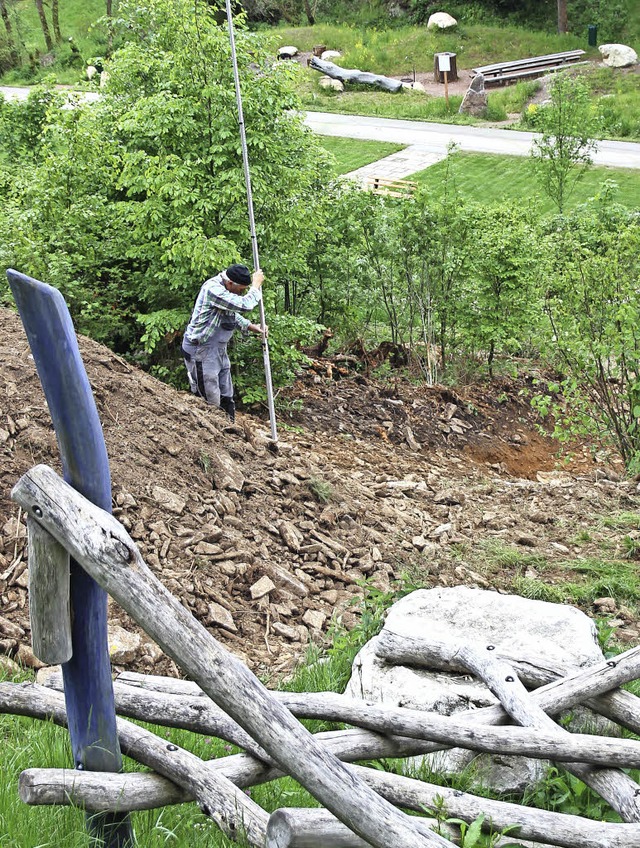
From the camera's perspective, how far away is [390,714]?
12.1 feet

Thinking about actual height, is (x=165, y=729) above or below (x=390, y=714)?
below

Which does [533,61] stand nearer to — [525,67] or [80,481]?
[525,67]

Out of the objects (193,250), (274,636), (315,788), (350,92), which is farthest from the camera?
(350,92)

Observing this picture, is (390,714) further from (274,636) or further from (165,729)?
(274,636)

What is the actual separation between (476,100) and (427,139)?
3552mm

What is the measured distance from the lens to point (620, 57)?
32.3m

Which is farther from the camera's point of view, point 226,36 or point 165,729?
point 226,36

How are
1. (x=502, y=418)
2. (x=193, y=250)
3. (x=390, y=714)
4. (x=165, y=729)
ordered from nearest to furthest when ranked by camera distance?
(x=390, y=714), (x=165, y=729), (x=193, y=250), (x=502, y=418)

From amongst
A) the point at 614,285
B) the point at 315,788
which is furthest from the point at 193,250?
the point at 315,788

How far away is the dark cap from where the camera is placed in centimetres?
817

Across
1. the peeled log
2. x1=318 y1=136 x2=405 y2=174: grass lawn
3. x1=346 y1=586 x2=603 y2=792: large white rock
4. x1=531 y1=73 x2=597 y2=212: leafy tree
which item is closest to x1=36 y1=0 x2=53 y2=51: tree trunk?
the peeled log

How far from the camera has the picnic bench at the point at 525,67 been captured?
32406 mm

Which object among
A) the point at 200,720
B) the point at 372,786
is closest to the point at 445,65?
the point at 200,720

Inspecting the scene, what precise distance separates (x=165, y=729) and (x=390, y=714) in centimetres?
115
